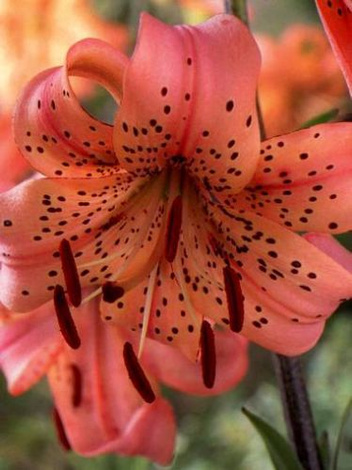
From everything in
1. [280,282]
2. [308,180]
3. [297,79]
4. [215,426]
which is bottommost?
[215,426]

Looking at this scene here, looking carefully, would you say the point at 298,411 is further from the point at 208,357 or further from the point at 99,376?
the point at 99,376

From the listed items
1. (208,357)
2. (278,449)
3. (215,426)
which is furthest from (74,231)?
(215,426)

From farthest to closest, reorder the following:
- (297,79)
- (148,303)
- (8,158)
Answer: (297,79)
(8,158)
(148,303)

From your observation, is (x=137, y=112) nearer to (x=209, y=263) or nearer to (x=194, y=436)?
(x=209, y=263)

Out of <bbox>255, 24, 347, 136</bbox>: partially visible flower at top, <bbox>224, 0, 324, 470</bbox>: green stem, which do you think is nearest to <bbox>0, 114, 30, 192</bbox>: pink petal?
<bbox>224, 0, 324, 470</bbox>: green stem

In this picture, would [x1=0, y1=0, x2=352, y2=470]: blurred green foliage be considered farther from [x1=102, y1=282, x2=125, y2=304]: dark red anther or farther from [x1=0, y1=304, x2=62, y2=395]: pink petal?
[x1=102, y1=282, x2=125, y2=304]: dark red anther

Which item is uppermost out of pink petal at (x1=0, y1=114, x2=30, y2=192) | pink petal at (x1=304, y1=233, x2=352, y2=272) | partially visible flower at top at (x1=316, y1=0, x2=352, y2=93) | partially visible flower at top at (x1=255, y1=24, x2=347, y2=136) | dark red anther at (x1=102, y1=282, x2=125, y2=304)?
partially visible flower at top at (x1=316, y1=0, x2=352, y2=93)
